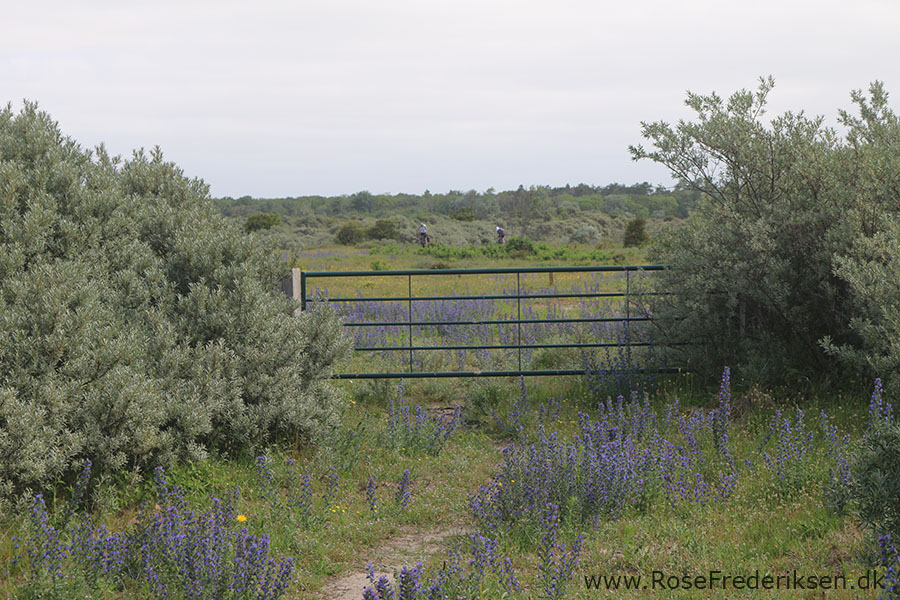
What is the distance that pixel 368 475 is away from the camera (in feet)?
23.6

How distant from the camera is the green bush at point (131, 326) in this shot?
5.82 meters

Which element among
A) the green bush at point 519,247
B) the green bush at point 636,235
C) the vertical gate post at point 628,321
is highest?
the green bush at point 636,235

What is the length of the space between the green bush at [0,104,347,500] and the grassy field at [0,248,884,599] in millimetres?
354

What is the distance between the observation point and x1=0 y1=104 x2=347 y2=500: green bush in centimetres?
582

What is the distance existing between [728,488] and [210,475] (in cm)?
419

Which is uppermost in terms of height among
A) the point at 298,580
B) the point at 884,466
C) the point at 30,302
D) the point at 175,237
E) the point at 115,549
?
the point at 175,237

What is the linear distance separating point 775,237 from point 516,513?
4773 millimetres

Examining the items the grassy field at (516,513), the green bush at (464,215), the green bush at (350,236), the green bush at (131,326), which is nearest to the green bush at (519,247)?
the green bush at (350,236)

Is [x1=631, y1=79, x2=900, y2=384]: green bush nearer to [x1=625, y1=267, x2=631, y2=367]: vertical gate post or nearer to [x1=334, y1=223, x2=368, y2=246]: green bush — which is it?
[x1=625, y1=267, x2=631, y2=367]: vertical gate post

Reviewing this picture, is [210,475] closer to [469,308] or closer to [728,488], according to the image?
[728,488]

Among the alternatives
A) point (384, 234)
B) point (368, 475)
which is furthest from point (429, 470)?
point (384, 234)

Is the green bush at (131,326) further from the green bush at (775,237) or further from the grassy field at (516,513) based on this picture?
the green bush at (775,237)

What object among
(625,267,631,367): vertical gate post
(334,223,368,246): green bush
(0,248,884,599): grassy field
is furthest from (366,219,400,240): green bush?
(0,248,884,599): grassy field

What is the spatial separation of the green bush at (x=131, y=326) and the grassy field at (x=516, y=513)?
0.35 m
